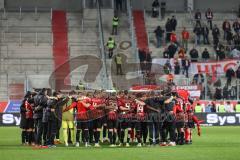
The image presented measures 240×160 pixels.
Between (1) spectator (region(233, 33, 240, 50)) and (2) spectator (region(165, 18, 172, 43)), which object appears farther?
(2) spectator (region(165, 18, 172, 43))

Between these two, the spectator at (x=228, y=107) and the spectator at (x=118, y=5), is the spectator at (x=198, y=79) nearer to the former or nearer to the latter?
the spectator at (x=228, y=107)

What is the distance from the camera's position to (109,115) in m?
30.2

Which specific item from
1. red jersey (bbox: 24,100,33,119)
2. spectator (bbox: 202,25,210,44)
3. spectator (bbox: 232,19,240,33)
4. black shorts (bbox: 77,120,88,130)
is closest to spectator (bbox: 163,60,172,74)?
spectator (bbox: 202,25,210,44)

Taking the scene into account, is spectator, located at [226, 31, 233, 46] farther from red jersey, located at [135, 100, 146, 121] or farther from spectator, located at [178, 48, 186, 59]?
red jersey, located at [135, 100, 146, 121]

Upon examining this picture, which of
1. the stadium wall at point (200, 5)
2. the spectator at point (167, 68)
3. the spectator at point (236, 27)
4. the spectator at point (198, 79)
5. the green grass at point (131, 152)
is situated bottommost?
the green grass at point (131, 152)

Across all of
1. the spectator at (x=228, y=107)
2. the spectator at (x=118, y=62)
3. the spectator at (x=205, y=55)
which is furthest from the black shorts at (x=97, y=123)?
the spectator at (x=205, y=55)

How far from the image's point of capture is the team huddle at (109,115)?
30.2 metres

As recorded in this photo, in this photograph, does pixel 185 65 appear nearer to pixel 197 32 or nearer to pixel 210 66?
pixel 210 66

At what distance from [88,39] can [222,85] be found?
37.4 ft

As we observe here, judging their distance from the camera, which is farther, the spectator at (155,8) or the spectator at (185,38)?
the spectator at (155,8)

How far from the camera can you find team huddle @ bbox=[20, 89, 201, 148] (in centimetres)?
3019

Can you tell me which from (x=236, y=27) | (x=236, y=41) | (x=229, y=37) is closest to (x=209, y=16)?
(x=236, y=27)

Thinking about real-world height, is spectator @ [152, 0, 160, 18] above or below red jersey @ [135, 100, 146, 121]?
above

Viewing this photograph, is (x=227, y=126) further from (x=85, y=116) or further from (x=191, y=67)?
(x=85, y=116)
